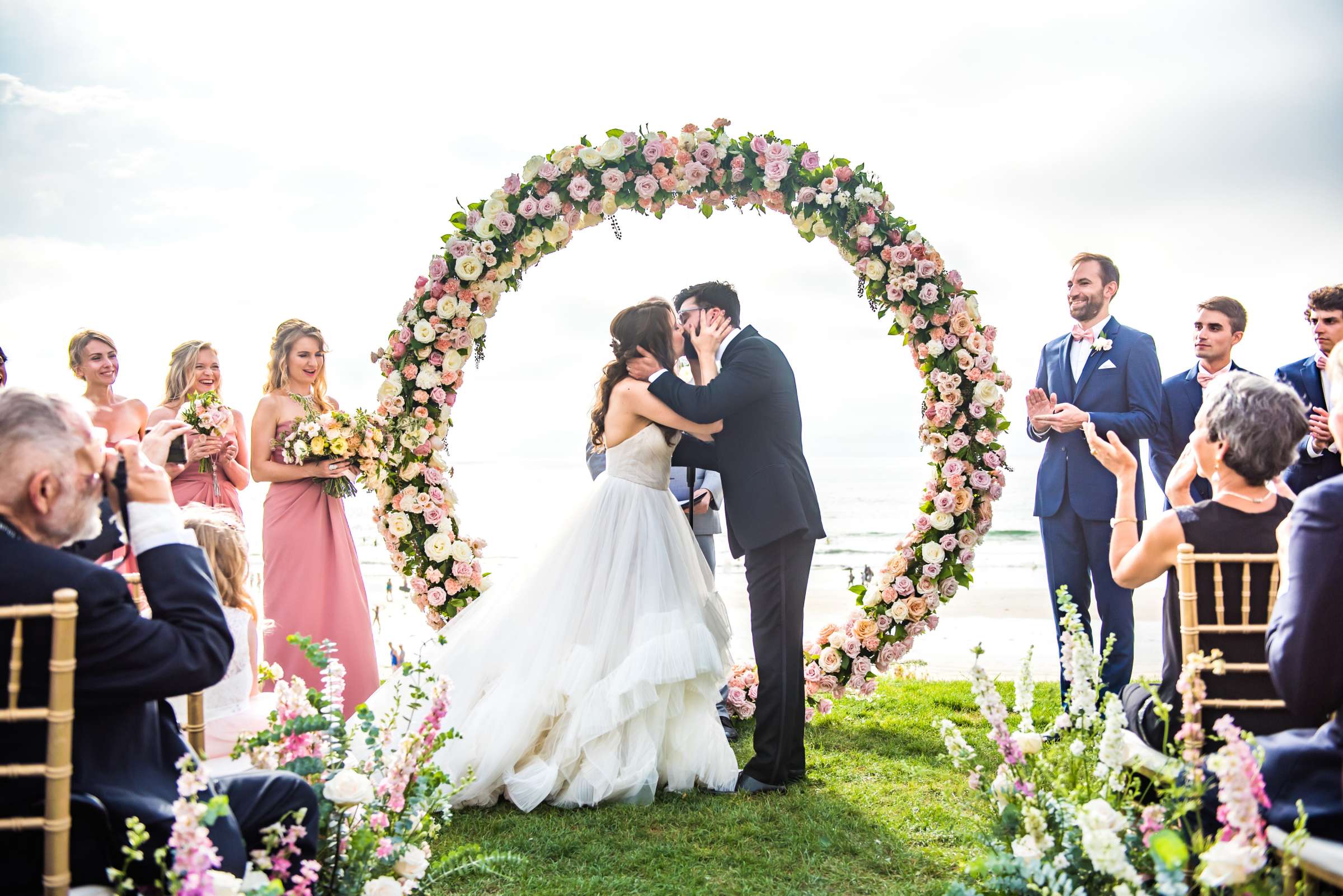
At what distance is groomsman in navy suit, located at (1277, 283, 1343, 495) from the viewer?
4.87 metres

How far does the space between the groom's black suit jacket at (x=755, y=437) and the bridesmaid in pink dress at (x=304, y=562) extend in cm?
200

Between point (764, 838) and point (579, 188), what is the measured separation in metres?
3.69

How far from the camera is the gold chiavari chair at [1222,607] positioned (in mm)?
2639

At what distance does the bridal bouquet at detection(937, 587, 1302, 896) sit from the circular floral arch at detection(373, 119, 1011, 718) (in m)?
2.49

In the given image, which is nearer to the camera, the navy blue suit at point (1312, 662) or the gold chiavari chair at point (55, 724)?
the gold chiavari chair at point (55, 724)

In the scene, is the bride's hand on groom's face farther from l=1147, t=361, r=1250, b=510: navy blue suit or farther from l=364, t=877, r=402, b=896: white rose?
l=364, t=877, r=402, b=896: white rose

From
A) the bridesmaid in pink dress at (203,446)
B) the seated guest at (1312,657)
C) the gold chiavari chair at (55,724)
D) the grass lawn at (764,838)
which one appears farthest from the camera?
the bridesmaid in pink dress at (203,446)

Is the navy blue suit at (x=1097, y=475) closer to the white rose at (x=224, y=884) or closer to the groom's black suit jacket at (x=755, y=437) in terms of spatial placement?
the groom's black suit jacket at (x=755, y=437)

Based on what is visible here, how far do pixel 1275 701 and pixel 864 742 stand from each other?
3118 mm

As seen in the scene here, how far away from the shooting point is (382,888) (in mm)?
2373

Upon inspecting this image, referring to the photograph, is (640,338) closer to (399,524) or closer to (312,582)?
(399,524)

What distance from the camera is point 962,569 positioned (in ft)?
18.7

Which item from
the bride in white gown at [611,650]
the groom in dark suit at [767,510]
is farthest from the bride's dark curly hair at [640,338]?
the groom in dark suit at [767,510]

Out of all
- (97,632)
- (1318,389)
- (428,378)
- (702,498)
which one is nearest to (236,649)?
(97,632)
